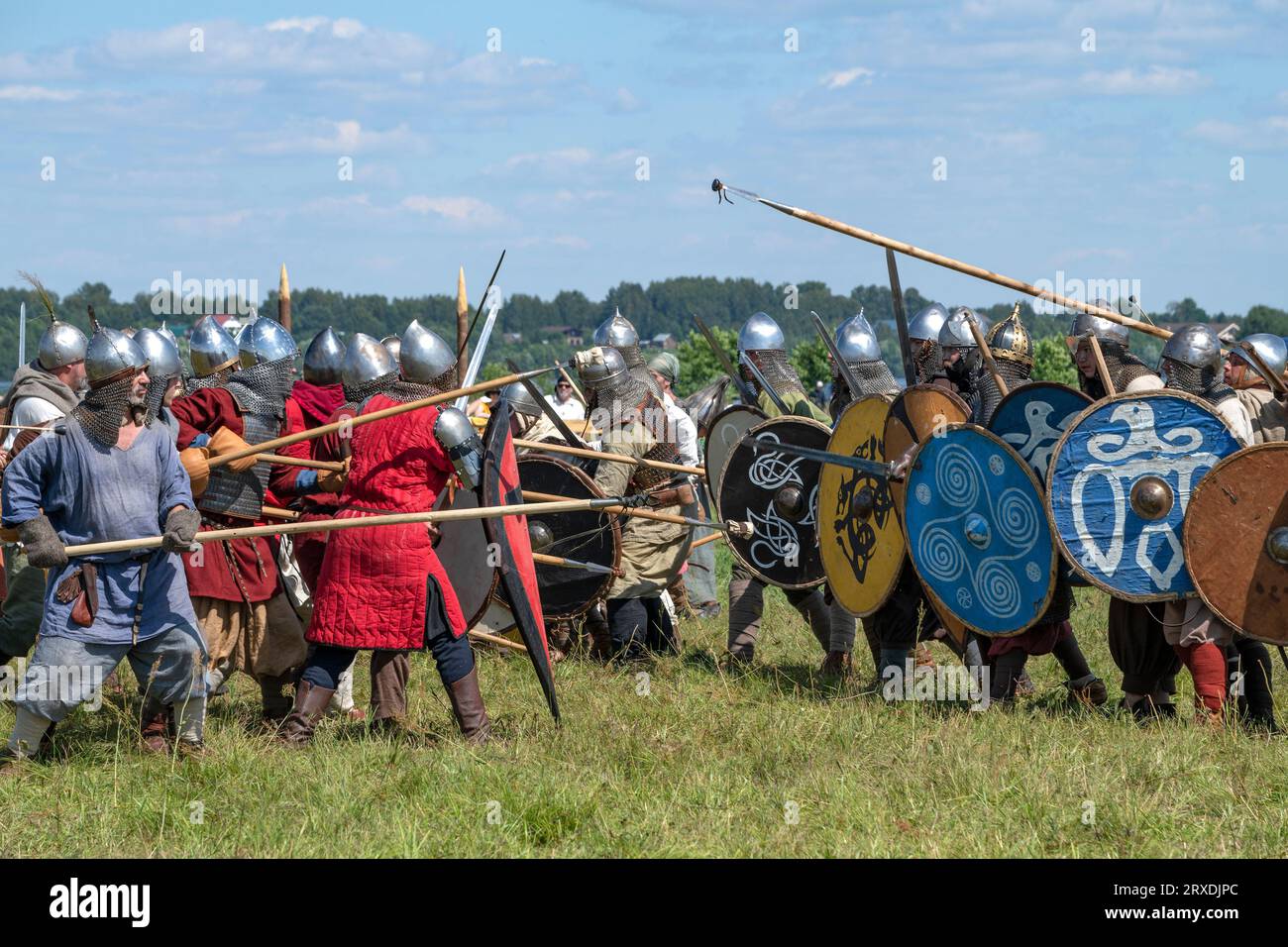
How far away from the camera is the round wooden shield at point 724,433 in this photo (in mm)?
7355

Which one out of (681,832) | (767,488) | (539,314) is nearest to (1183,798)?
(681,832)

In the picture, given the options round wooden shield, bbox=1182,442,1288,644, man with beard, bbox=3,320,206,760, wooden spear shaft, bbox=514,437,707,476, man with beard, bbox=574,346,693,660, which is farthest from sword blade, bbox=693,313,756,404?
man with beard, bbox=3,320,206,760

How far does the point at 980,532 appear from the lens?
5.75 metres

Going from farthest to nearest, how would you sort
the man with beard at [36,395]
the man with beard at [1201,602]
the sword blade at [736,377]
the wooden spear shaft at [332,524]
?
the sword blade at [736,377]
the man with beard at [36,395]
the man with beard at [1201,602]
the wooden spear shaft at [332,524]

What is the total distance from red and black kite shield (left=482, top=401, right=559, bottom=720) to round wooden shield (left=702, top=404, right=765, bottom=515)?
1.94 m

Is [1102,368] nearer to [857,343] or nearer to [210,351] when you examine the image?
[857,343]

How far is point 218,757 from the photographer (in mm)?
5078

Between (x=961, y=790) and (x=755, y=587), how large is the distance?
2666 millimetres

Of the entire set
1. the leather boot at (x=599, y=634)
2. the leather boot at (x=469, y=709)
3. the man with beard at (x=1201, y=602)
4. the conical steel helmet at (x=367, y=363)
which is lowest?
the leather boot at (x=599, y=634)

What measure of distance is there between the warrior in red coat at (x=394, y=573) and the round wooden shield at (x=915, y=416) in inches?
70.7

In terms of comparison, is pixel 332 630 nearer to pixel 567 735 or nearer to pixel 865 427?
pixel 567 735

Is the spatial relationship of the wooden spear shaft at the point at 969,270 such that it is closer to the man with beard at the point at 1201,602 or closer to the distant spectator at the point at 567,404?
the man with beard at the point at 1201,602

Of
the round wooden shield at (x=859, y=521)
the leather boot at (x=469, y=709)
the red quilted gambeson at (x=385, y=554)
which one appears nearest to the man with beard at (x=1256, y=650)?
the round wooden shield at (x=859, y=521)

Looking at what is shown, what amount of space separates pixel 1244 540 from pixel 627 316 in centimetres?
6181
